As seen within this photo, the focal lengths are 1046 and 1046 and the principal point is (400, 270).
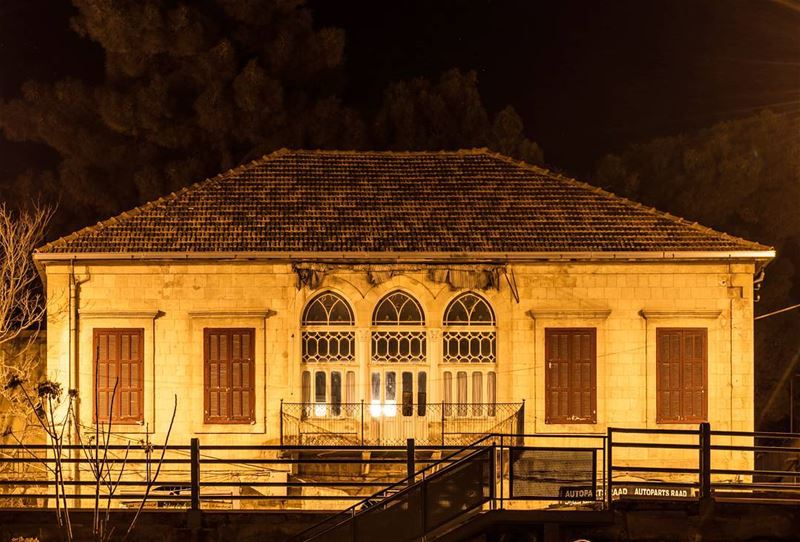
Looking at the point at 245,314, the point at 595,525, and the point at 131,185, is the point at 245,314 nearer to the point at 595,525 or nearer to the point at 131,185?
the point at 595,525

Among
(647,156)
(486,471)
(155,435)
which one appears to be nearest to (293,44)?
(647,156)

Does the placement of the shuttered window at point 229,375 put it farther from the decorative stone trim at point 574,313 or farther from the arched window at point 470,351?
the decorative stone trim at point 574,313

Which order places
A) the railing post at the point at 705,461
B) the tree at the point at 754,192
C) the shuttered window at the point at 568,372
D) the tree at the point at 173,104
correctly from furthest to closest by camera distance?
the tree at the point at 173,104 < the tree at the point at 754,192 < the shuttered window at the point at 568,372 < the railing post at the point at 705,461

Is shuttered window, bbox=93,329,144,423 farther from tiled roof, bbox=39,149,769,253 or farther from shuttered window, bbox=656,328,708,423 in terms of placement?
shuttered window, bbox=656,328,708,423

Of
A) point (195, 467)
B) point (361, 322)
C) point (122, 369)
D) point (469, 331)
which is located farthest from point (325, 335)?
point (195, 467)

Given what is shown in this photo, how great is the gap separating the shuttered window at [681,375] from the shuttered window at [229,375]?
7879mm

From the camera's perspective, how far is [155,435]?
20.0m

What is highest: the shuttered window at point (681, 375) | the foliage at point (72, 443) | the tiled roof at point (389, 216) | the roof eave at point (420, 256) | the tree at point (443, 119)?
the tree at point (443, 119)

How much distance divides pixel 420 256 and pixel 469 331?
1.85 metres

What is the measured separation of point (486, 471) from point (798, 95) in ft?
92.9

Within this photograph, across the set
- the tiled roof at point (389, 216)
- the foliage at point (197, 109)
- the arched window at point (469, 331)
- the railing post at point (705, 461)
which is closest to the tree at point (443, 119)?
the foliage at point (197, 109)

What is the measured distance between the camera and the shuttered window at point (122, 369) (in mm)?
20047

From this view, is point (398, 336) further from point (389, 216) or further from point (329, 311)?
point (389, 216)

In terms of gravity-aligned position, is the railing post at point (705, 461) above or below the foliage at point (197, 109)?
below
